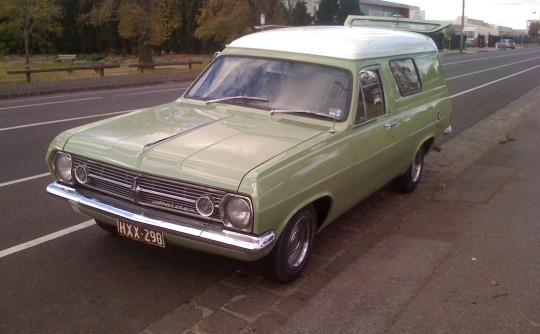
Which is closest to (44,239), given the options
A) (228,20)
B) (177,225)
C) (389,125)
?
(177,225)

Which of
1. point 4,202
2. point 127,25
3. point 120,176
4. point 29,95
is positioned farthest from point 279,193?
point 127,25

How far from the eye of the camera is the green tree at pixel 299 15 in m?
48.1

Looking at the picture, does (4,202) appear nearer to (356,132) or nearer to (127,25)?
(356,132)

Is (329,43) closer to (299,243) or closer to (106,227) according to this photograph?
(299,243)

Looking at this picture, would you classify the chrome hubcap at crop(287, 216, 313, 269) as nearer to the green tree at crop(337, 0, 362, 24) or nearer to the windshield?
the windshield

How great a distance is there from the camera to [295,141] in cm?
416

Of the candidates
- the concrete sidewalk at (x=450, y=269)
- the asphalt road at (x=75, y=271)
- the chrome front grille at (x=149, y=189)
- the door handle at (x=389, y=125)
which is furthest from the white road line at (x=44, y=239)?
the door handle at (x=389, y=125)

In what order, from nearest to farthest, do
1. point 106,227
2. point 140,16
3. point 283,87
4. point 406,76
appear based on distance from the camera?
point 106,227 < point 283,87 < point 406,76 < point 140,16

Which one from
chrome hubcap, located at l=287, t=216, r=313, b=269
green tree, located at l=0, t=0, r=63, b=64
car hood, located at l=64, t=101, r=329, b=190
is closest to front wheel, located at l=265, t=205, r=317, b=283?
chrome hubcap, located at l=287, t=216, r=313, b=269

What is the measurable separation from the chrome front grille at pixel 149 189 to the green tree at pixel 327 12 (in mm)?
54199

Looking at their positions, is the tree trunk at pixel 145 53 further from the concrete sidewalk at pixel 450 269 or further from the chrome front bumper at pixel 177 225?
the chrome front bumper at pixel 177 225

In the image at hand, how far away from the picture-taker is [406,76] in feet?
20.0

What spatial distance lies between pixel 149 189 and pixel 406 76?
3.44 m

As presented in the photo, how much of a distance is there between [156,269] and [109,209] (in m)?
0.68
